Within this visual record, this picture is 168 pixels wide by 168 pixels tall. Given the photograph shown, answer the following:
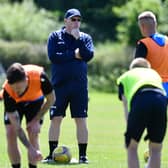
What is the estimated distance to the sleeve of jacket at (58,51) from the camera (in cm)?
1364

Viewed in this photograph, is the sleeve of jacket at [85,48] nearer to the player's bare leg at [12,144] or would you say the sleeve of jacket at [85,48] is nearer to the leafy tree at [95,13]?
the player's bare leg at [12,144]

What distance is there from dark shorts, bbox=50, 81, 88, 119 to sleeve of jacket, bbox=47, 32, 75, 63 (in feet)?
1.45

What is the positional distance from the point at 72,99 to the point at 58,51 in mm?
830

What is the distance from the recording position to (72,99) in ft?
45.6

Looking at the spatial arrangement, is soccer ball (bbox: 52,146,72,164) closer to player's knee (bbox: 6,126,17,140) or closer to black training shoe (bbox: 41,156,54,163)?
A: black training shoe (bbox: 41,156,54,163)

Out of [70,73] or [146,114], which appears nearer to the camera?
[146,114]

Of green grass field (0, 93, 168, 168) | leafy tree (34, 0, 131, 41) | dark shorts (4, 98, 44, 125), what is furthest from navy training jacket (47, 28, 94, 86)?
leafy tree (34, 0, 131, 41)

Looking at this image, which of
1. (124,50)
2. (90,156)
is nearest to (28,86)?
(90,156)

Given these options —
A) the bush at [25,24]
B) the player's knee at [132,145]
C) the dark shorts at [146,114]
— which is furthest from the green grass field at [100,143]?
the bush at [25,24]

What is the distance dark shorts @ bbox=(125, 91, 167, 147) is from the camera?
1016 centimetres

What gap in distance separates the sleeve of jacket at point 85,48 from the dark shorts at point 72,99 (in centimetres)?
51

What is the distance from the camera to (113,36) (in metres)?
69.4

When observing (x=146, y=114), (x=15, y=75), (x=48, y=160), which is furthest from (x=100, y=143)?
(x=15, y=75)

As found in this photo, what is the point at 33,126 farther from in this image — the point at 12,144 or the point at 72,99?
the point at 72,99
